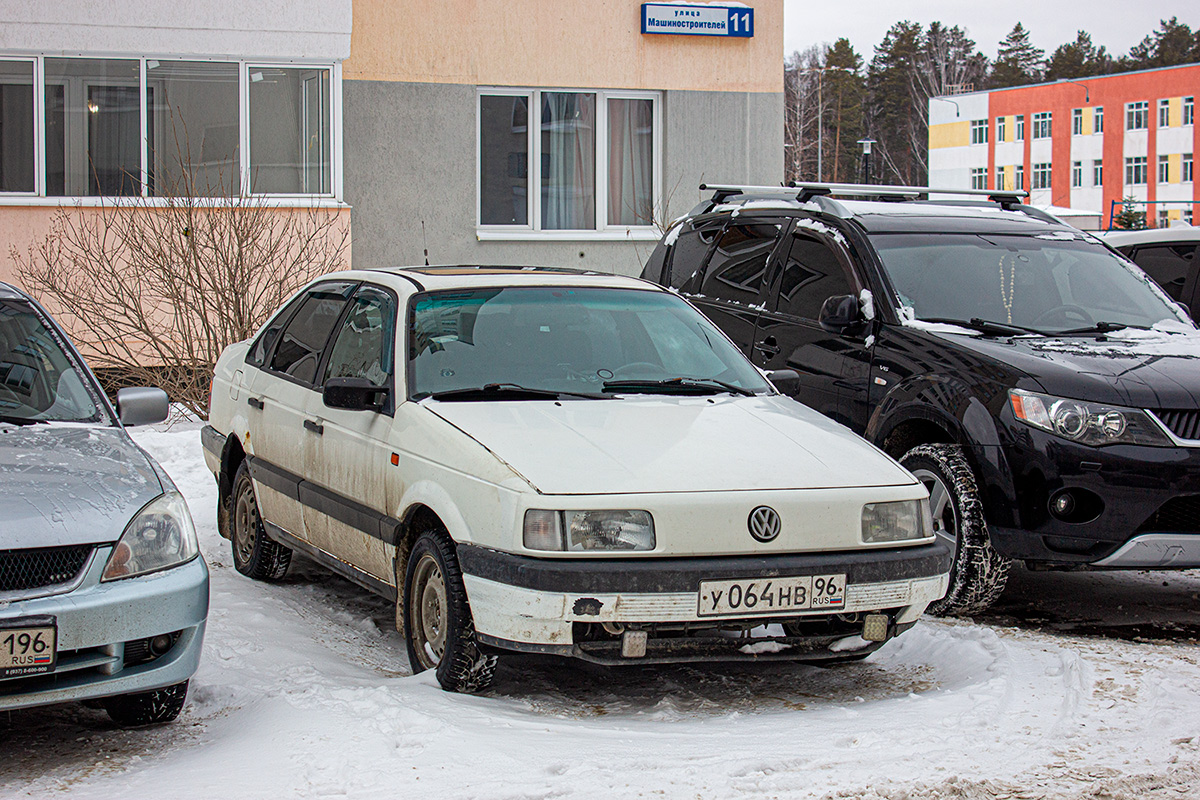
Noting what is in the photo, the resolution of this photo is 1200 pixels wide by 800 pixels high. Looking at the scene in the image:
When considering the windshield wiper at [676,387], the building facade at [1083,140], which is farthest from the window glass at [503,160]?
the building facade at [1083,140]

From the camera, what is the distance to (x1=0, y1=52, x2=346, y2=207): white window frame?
1420 centimetres

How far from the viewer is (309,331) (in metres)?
6.68

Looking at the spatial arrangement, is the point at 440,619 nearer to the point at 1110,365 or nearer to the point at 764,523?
the point at 764,523

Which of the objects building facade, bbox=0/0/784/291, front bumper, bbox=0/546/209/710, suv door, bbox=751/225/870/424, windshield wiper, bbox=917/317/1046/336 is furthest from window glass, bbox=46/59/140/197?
front bumper, bbox=0/546/209/710

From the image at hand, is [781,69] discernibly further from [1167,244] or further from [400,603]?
[400,603]

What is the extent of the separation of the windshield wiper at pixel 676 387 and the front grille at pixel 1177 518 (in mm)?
1799

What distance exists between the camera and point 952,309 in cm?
698

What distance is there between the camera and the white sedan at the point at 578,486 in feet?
14.8

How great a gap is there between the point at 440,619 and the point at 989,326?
3.31 m

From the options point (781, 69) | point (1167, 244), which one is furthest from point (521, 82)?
point (1167, 244)

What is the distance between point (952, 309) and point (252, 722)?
163 inches

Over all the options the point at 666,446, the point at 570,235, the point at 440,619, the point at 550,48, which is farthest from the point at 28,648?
the point at 550,48

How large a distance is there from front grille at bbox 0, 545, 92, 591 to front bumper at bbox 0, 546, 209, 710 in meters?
0.04

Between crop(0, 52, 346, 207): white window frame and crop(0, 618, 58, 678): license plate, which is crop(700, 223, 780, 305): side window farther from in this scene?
crop(0, 52, 346, 207): white window frame
